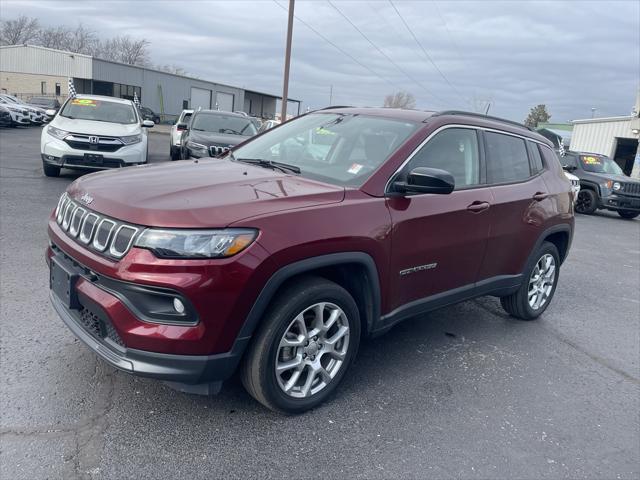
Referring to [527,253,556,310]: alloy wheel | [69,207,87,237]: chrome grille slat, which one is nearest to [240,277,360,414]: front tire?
[69,207,87,237]: chrome grille slat

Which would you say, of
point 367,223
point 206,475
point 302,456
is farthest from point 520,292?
point 206,475

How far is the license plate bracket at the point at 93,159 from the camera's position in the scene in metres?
9.85

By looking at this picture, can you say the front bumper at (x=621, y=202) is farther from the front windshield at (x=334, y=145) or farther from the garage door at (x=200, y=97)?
the garage door at (x=200, y=97)

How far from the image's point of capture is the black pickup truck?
613 inches

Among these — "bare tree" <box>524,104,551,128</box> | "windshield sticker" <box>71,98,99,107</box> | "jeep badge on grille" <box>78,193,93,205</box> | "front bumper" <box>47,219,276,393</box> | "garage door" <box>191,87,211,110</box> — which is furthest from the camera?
"bare tree" <box>524,104,551,128</box>

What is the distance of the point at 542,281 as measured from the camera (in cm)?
522

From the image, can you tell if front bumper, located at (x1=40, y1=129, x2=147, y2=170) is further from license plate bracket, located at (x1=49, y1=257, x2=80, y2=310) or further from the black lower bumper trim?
the black lower bumper trim

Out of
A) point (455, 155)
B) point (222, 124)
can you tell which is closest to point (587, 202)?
point (222, 124)

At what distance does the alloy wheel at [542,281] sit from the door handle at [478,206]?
1.27 metres

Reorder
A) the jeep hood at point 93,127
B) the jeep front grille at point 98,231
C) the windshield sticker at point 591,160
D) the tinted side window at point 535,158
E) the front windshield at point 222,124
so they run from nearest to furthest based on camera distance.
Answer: the jeep front grille at point 98,231
the tinted side window at point 535,158
the jeep hood at point 93,127
the front windshield at point 222,124
the windshield sticker at point 591,160

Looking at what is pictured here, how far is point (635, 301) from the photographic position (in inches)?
255

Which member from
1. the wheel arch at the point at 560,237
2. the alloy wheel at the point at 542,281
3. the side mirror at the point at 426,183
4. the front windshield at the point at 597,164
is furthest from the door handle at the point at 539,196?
the front windshield at the point at 597,164

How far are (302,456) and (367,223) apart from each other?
134cm

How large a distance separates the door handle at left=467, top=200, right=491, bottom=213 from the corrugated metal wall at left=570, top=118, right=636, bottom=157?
1066 inches
